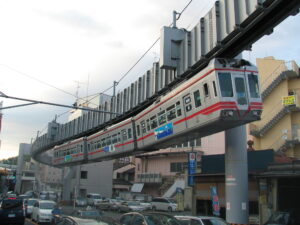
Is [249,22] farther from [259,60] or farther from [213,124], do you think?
[259,60]

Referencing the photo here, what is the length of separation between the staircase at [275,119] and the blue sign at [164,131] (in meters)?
22.6

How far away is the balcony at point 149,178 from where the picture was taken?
2242 inches

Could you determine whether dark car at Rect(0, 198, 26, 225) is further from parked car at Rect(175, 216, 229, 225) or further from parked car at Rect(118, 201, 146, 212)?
parked car at Rect(118, 201, 146, 212)

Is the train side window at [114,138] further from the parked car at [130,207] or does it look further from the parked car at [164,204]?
the parked car at [164,204]

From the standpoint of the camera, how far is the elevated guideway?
11.9 m

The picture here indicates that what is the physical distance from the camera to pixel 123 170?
3164 inches

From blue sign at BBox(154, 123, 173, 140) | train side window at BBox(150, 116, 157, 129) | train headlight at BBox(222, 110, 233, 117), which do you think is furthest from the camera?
train side window at BBox(150, 116, 157, 129)

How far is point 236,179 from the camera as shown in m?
16.5

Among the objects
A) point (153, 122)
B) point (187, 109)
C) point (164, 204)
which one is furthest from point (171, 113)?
point (164, 204)

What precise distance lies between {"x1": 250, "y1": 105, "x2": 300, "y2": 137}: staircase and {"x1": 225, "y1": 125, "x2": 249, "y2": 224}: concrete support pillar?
69.7ft

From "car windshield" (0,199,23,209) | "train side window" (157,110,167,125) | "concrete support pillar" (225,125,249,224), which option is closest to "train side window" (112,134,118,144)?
"train side window" (157,110,167,125)

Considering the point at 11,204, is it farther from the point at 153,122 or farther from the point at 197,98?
the point at 197,98

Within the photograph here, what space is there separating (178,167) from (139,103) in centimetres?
3497

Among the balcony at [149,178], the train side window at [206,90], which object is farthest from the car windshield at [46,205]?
the balcony at [149,178]
